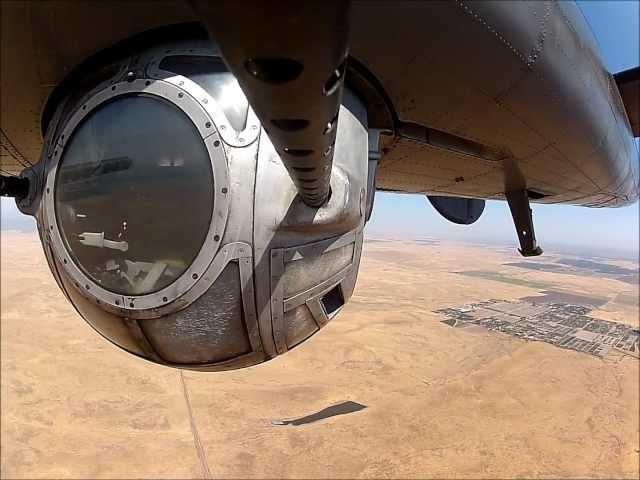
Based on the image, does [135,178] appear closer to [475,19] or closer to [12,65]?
[12,65]

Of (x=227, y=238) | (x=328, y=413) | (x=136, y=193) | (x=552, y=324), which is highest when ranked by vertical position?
(x=136, y=193)

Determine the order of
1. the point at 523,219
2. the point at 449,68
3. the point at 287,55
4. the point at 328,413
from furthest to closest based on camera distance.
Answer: the point at 328,413
the point at 523,219
the point at 449,68
the point at 287,55

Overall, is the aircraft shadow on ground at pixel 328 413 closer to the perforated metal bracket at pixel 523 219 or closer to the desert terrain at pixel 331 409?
the desert terrain at pixel 331 409

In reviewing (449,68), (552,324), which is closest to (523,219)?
(449,68)

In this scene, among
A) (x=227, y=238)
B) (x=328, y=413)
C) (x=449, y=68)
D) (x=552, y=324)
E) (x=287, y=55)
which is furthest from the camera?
(x=552, y=324)

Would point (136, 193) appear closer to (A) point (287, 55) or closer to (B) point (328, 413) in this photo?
(A) point (287, 55)

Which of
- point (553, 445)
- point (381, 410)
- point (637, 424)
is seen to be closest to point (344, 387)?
point (381, 410)
